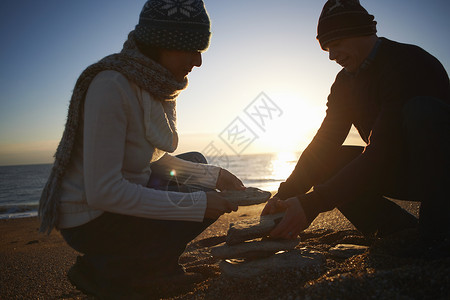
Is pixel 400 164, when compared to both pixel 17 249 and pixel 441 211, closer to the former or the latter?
Result: pixel 441 211

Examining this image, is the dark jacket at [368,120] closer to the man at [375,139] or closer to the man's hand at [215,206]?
the man at [375,139]

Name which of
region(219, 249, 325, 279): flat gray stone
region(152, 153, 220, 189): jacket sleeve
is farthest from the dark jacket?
region(152, 153, 220, 189): jacket sleeve

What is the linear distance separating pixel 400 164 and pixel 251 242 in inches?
54.7

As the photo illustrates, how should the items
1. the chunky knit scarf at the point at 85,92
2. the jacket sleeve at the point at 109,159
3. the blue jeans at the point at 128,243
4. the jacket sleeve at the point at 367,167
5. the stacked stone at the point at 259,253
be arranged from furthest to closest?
the stacked stone at the point at 259,253 < the jacket sleeve at the point at 367,167 < the blue jeans at the point at 128,243 < the chunky knit scarf at the point at 85,92 < the jacket sleeve at the point at 109,159

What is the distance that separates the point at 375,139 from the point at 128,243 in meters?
1.96

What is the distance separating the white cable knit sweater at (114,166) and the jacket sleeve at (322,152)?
124 cm

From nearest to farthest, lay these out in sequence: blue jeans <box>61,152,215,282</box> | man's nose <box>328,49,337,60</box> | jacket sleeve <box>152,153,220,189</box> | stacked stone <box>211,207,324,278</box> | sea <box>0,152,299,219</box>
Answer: blue jeans <box>61,152,215,282</box> → stacked stone <box>211,207,324,278</box> → man's nose <box>328,49,337,60</box> → jacket sleeve <box>152,153,220,189</box> → sea <box>0,152,299,219</box>

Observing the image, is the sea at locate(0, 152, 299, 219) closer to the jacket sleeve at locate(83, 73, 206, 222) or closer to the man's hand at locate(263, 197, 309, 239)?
the man's hand at locate(263, 197, 309, 239)

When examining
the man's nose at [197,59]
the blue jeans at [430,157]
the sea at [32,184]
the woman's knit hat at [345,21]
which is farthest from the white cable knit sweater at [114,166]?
the woman's knit hat at [345,21]

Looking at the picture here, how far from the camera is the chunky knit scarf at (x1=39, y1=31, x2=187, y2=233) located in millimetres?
1913

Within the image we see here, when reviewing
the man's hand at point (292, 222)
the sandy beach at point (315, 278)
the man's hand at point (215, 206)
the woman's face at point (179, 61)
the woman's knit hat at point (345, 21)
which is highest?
the woman's knit hat at point (345, 21)

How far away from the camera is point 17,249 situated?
497cm

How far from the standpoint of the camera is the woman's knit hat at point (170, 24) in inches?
81.8

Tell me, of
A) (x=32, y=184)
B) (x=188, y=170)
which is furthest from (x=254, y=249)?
(x=32, y=184)
